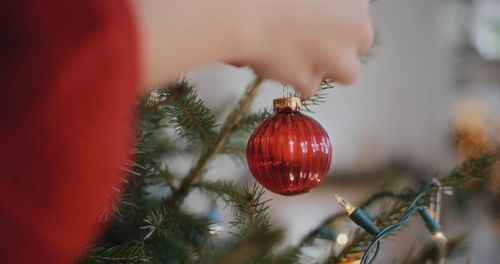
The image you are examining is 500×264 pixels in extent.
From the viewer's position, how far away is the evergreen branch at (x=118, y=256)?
1.21 feet

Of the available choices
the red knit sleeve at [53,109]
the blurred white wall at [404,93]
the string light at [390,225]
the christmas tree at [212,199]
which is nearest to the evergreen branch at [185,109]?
the christmas tree at [212,199]

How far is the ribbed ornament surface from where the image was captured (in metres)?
0.36

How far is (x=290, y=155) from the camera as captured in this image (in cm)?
36

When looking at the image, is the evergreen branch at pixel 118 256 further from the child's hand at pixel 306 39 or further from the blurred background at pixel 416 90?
the blurred background at pixel 416 90

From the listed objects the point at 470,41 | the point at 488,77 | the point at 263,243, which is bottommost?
the point at 263,243

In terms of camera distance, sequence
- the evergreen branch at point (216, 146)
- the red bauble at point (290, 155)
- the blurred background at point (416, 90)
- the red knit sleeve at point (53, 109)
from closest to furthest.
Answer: the red knit sleeve at point (53, 109) → the red bauble at point (290, 155) → the evergreen branch at point (216, 146) → the blurred background at point (416, 90)

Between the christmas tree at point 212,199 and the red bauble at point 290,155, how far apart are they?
0.03 m

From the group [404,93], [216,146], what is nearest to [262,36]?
[216,146]

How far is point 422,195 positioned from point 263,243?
167 mm

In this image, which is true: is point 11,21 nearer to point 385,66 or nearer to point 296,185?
point 296,185

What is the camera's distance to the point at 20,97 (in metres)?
0.16

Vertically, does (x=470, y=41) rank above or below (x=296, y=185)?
above

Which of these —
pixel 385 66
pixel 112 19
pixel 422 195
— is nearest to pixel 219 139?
pixel 422 195

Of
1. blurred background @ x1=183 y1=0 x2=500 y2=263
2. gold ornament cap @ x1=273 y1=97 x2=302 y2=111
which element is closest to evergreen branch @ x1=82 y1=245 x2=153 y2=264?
gold ornament cap @ x1=273 y1=97 x2=302 y2=111
